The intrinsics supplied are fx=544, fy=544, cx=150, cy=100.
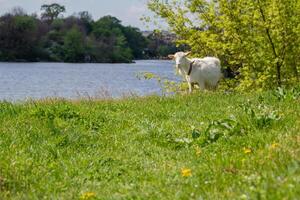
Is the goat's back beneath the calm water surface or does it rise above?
above

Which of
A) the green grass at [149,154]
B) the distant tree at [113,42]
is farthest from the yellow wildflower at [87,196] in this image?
the distant tree at [113,42]

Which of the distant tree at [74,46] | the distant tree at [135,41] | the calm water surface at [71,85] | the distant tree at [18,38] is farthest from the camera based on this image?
the distant tree at [135,41]

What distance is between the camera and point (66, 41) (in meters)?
130

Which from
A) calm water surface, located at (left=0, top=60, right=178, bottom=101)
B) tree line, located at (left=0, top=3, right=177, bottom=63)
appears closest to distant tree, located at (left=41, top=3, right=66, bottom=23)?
tree line, located at (left=0, top=3, right=177, bottom=63)

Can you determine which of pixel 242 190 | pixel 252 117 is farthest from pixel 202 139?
pixel 242 190

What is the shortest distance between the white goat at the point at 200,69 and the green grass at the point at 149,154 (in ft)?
26.5

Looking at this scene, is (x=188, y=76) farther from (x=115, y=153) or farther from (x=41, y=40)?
(x=41, y=40)

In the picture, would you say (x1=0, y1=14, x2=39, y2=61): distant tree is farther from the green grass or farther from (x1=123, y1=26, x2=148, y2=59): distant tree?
the green grass

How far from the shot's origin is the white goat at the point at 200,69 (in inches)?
789

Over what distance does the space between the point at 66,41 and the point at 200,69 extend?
112608 millimetres

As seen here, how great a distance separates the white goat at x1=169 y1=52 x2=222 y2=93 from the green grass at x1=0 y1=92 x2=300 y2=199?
8067 mm

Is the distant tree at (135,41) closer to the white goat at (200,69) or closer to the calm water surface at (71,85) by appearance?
the calm water surface at (71,85)

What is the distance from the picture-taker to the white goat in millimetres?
20031

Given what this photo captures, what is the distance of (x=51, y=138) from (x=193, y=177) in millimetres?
3822
